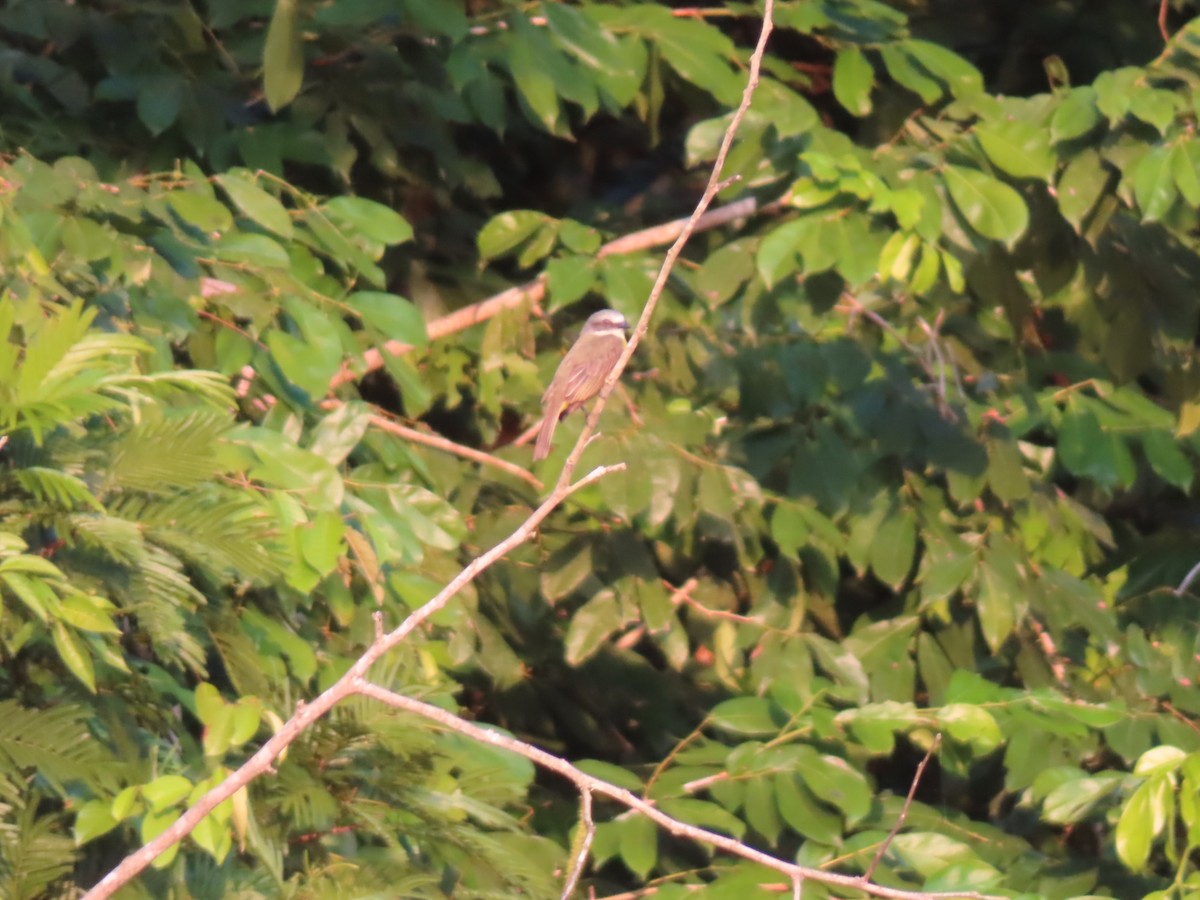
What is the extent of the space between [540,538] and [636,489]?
1.81 ft

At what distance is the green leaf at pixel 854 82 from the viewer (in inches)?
134

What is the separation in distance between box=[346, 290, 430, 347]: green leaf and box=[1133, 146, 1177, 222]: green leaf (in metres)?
1.47

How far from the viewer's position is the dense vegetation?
181 centimetres

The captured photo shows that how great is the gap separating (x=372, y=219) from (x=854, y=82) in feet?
3.92

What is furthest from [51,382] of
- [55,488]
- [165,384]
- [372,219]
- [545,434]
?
[545,434]

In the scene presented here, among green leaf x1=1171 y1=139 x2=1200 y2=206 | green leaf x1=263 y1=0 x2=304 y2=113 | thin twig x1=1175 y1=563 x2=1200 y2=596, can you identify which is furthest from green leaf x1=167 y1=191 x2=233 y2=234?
thin twig x1=1175 y1=563 x2=1200 y2=596

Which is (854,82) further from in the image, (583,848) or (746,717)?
(583,848)

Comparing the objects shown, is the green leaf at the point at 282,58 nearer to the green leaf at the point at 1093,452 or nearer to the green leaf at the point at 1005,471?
the green leaf at the point at 1005,471

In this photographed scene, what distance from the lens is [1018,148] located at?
3135mm

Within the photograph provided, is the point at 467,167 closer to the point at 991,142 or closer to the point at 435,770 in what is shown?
the point at 991,142

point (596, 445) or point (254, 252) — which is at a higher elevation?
point (254, 252)

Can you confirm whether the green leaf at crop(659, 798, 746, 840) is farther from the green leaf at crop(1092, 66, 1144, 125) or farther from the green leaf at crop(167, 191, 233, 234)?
the green leaf at crop(1092, 66, 1144, 125)

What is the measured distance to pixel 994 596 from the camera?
11.5ft

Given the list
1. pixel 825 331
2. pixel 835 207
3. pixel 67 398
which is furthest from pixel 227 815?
pixel 825 331
